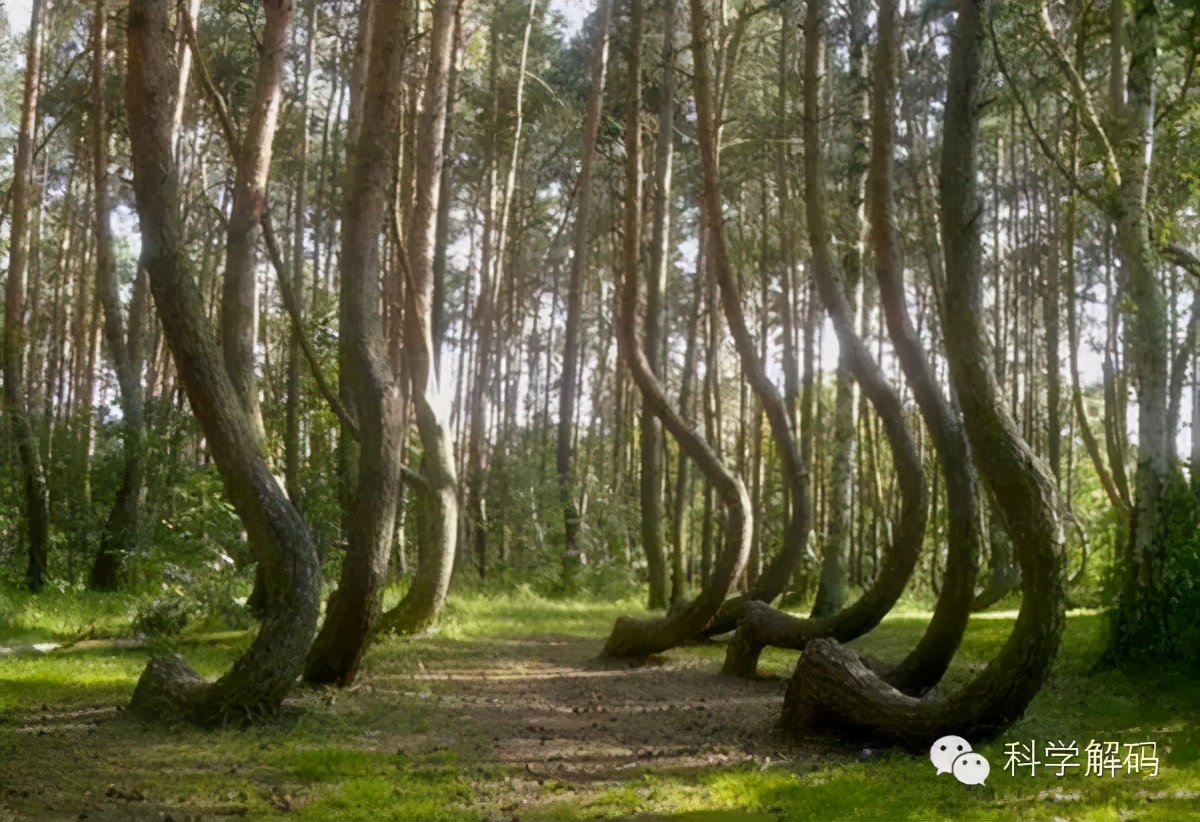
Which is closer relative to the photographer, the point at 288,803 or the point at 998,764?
the point at 288,803

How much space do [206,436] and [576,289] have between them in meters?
13.0

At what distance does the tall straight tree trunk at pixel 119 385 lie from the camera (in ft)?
45.5

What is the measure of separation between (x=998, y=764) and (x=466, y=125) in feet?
60.7

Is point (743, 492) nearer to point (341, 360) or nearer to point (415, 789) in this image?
point (341, 360)

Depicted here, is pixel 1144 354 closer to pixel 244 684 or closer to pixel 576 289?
pixel 244 684

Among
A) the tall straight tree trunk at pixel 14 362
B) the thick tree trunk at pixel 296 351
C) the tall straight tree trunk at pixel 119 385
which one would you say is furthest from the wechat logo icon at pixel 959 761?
the tall straight tree trunk at pixel 14 362

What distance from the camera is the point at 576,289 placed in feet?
65.8

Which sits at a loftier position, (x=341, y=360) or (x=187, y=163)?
(x=187, y=163)

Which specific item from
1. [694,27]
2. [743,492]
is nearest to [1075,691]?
[743,492]

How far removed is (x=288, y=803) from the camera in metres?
5.50

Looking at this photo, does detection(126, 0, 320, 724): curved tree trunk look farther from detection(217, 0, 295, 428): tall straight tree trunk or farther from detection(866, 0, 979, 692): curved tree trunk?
detection(866, 0, 979, 692): curved tree trunk

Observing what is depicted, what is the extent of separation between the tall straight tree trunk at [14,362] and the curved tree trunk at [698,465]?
24.9ft

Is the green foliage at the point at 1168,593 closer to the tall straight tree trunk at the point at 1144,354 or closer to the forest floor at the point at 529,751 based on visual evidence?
the tall straight tree trunk at the point at 1144,354

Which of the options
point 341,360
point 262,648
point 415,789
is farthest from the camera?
point 341,360
